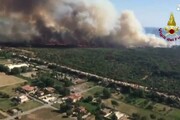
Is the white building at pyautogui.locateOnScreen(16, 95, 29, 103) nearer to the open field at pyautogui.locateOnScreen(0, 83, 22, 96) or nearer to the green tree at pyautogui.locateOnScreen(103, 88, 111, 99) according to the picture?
the open field at pyautogui.locateOnScreen(0, 83, 22, 96)

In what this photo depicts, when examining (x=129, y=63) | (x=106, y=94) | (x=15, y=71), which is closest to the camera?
(x=106, y=94)

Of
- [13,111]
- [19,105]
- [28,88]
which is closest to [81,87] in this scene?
[28,88]

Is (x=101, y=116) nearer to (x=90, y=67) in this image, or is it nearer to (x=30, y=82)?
(x=30, y=82)

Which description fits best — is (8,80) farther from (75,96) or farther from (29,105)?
(75,96)

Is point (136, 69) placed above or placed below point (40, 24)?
below

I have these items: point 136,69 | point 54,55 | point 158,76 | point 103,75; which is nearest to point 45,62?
point 54,55

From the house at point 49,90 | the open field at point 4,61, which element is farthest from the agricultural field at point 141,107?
the open field at point 4,61
